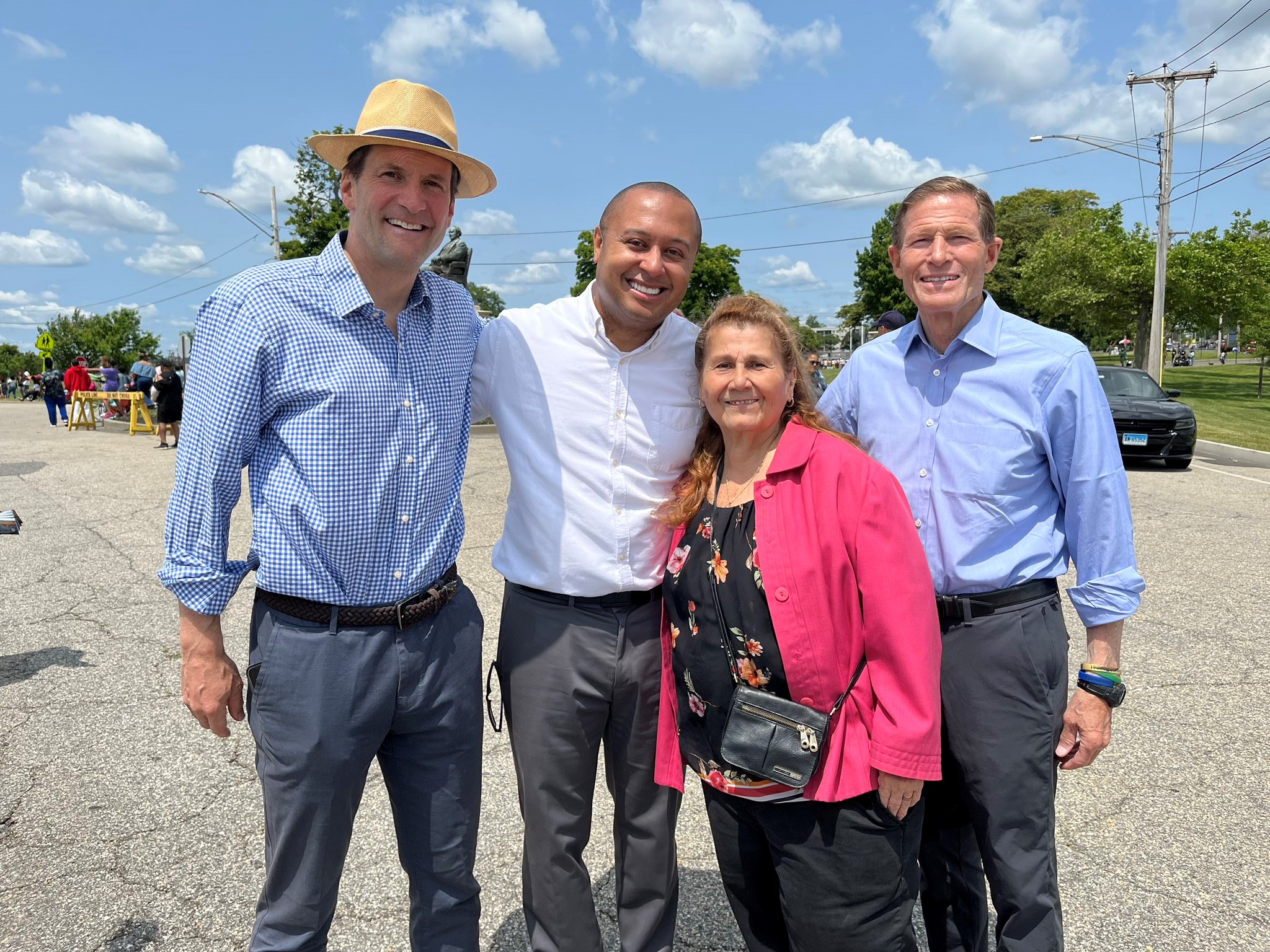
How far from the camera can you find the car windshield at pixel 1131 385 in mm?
13828

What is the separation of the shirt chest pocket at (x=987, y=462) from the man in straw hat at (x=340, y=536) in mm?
1354

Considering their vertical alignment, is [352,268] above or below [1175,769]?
above

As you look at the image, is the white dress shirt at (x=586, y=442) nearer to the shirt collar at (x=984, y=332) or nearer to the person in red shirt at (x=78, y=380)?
the shirt collar at (x=984, y=332)

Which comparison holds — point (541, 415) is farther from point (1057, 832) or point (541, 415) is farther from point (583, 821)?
point (1057, 832)

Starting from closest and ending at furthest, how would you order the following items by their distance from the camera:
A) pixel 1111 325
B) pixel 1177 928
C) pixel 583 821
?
pixel 583 821, pixel 1177 928, pixel 1111 325

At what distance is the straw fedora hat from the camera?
2203 millimetres

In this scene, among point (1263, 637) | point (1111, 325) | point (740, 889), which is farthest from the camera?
point (1111, 325)

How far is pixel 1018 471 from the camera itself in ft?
7.34

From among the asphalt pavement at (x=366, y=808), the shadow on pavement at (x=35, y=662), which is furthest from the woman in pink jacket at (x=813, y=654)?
the shadow on pavement at (x=35, y=662)

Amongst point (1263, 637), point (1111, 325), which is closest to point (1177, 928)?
point (1263, 637)

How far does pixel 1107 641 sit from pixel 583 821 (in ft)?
5.00

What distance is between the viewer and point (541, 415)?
254 cm

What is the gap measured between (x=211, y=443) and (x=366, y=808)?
6.87ft

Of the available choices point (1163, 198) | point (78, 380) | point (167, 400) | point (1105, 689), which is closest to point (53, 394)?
point (78, 380)
